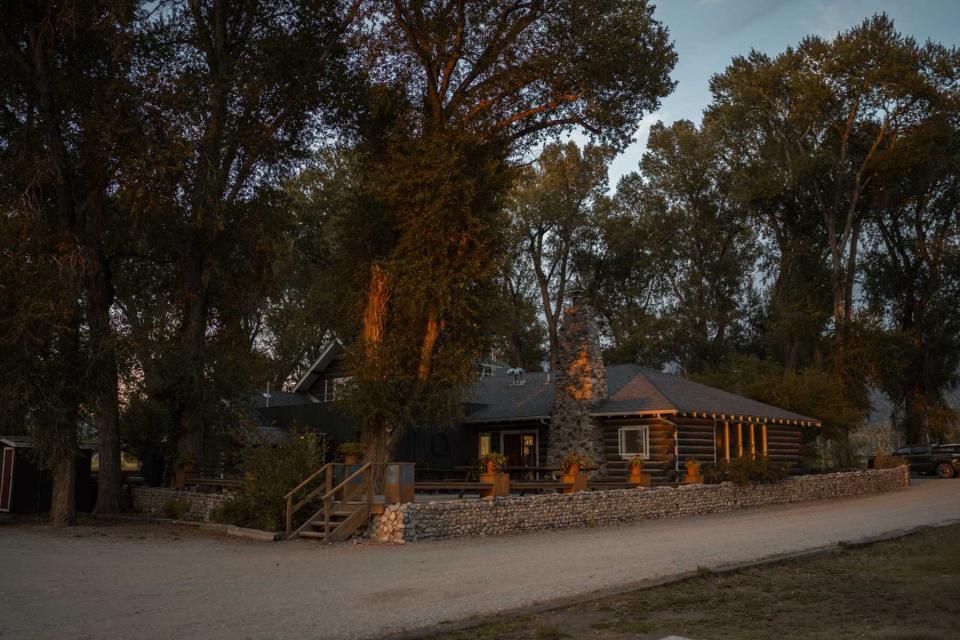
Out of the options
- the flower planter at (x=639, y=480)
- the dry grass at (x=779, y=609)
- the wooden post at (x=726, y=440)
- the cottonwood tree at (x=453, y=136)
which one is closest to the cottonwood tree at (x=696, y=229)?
the wooden post at (x=726, y=440)

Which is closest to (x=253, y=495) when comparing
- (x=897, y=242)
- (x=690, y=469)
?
(x=690, y=469)

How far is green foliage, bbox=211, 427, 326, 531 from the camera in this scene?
1791 centimetres

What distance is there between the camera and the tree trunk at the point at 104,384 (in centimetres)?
1989

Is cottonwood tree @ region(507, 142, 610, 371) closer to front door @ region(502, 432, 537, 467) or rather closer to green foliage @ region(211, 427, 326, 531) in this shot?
front door @ region(502, 432, 537, 467)

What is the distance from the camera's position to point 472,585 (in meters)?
10.8

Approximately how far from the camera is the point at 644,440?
27125 mm

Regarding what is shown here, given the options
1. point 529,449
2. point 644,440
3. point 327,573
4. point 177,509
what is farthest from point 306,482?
point 529,449

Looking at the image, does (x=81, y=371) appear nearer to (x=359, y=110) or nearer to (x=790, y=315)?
(x=359, y=110)

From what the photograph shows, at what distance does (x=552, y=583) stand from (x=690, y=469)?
1392 centimetres

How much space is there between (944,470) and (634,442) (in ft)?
64.3

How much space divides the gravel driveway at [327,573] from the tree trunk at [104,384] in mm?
2893

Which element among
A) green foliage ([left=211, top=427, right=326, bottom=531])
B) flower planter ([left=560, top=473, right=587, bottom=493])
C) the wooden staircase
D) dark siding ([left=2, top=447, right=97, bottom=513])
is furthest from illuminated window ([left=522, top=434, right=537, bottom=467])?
dark siding ([left=2, top=447, right=97, bottom=513])

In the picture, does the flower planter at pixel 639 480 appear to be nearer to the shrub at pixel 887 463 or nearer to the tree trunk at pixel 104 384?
the tree trunk at pixel 104 384

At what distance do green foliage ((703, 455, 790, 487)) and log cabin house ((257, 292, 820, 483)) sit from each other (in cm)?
106
